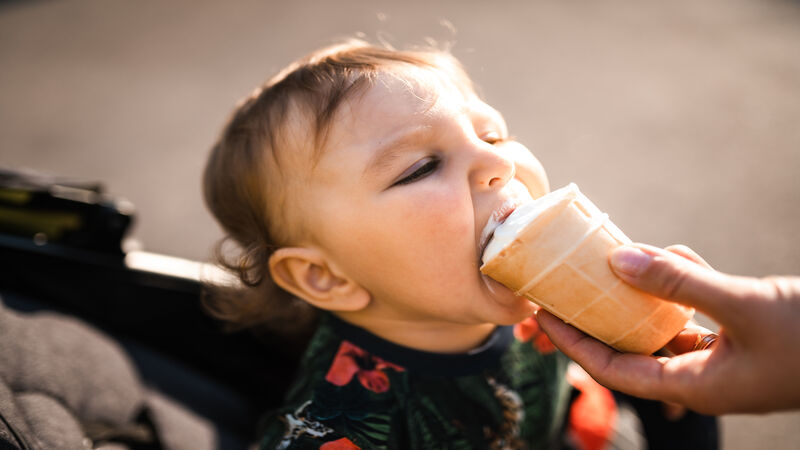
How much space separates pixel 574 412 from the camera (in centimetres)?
162

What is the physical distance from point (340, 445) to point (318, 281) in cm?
31

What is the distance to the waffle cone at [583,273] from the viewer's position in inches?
32.7

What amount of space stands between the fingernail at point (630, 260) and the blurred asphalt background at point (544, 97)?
1.39m

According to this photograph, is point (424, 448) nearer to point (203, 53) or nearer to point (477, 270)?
point (477, 270)

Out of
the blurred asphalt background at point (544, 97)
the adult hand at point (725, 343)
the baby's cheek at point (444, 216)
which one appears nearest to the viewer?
the adult hand at point (725, 343)

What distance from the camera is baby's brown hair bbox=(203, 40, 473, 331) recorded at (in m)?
1.04

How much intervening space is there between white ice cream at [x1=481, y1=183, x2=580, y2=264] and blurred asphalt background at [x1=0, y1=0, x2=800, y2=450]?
145 centimetres

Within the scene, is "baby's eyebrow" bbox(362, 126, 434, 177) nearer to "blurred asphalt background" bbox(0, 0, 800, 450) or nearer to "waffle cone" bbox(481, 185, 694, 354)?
"waffle cone" bbox(481, 185, 694, 354)

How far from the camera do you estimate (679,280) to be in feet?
2.49

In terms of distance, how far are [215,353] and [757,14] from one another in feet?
14.0

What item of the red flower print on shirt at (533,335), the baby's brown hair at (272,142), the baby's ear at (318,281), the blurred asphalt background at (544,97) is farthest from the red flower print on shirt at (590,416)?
the baby's brown hair at (272,142)

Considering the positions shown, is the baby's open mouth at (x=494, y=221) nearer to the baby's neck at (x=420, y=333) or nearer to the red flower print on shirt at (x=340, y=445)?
the baby's neck at (x=420, y=333)

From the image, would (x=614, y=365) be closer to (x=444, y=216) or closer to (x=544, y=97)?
(x=444, y=216)

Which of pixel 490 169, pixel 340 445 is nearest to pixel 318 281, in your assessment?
pixel 340 445
